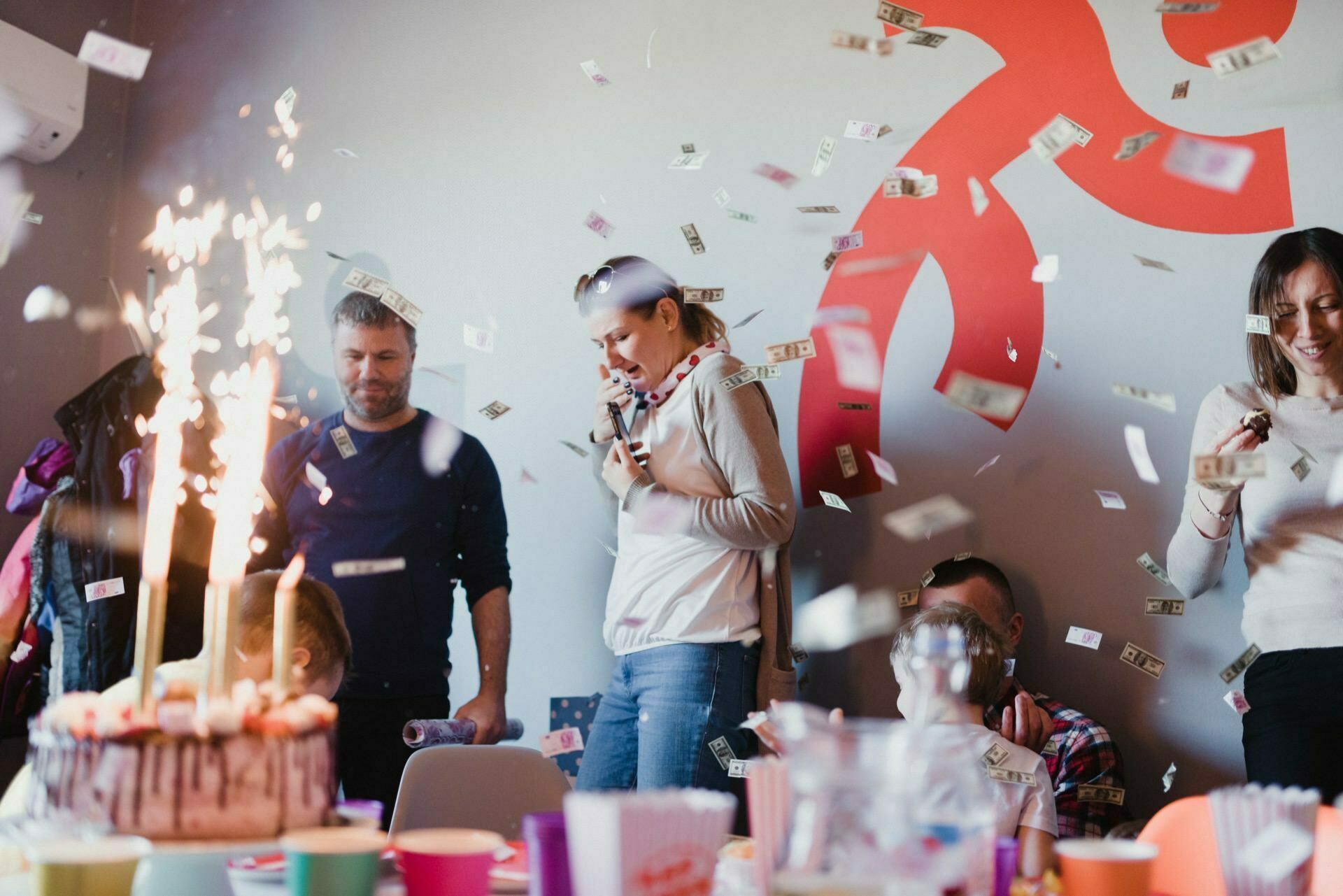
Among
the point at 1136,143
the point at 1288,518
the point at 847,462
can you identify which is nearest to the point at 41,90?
the point at 847,462

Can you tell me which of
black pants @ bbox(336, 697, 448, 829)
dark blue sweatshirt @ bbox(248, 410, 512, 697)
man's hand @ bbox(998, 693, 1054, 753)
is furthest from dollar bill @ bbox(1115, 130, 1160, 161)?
black pants @ bbox(336, 697, 448, 829)

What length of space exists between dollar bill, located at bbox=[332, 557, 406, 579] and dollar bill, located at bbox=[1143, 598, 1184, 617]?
1746 millimetres

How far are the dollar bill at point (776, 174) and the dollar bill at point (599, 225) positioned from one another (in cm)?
45

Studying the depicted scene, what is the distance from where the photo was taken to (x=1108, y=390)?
2717 mm

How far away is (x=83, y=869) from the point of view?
0.82 metres

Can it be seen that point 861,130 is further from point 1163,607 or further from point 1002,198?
point 1163,607

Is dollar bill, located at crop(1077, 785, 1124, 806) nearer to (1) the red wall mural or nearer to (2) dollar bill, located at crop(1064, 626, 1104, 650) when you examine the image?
(2) dollar bill, located at crop(1064, 626, 1104, 650)

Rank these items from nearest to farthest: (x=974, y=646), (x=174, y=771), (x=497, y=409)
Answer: (x=174, y=771) → (x=974, y=646) → (x=497, y=409)

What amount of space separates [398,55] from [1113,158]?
218 centimetres

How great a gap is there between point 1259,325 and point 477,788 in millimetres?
1837

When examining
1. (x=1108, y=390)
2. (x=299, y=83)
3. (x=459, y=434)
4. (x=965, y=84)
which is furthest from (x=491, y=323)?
(x=1108, y=390)

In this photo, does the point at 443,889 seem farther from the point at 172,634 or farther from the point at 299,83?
the point at 299,83

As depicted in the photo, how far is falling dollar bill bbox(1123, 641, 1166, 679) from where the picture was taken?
2.60 meters

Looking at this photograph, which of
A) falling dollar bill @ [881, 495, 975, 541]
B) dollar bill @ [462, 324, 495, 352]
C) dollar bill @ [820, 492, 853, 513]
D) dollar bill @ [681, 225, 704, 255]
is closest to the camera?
falling dollar bill @ [881, 495, 975, 541]
